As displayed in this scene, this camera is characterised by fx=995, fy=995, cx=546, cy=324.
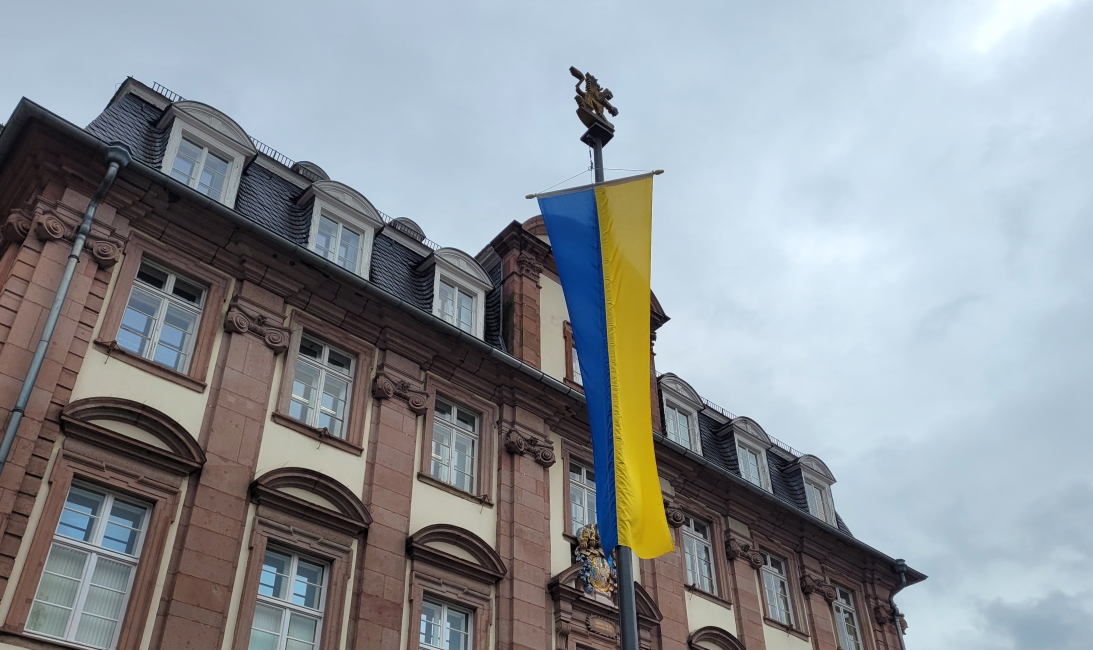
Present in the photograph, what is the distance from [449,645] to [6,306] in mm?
8898

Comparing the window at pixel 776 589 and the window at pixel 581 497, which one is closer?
the window at pixel 581 497

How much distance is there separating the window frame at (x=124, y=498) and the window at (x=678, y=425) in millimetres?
13456

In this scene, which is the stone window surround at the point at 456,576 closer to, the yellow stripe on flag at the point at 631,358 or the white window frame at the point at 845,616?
the yellow stripe on flag at the point at 631,358

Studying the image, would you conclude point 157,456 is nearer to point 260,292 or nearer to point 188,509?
point 188,509

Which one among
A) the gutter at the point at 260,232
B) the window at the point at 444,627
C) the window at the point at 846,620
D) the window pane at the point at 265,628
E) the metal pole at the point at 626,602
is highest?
the gutter at the point at 260,232

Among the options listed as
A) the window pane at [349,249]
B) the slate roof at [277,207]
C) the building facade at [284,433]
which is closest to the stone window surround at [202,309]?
the building facade at [284,433]

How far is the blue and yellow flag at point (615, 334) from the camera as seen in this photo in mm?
11672

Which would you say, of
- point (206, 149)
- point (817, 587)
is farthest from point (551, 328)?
point (817, 587)

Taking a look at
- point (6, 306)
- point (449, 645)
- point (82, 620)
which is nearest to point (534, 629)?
point (449, 645)

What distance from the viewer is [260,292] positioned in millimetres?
17938

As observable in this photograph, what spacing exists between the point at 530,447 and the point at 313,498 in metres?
5.35

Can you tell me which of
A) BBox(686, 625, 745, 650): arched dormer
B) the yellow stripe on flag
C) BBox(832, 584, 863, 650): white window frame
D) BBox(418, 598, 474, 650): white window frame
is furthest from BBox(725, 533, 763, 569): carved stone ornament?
the yellow stripe on flag

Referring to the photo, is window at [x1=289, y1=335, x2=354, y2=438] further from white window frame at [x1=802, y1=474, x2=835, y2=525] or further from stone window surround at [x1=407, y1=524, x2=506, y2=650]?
white window frame at [x1=802, y1=474, x2=835, y2=525]

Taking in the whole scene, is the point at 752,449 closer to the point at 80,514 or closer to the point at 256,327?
the point at 256,327
